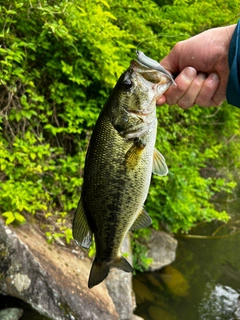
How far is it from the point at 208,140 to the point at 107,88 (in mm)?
2555

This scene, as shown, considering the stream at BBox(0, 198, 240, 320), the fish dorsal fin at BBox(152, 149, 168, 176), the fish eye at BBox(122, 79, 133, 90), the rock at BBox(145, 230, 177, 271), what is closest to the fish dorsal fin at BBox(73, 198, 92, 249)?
the fish dorsal fin at BBox(152, 149, 168, 176)

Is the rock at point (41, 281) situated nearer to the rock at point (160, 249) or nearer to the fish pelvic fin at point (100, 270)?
the fish pelvic fin at point (100, 270)

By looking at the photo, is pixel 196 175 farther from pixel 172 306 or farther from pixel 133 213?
pixel 133 213

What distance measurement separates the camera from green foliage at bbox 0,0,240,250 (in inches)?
147

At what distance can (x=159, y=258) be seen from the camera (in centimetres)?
644

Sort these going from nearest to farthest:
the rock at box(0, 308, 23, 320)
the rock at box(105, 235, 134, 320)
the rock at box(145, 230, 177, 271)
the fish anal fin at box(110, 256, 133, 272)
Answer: the fish anal fin at box(110, 256, 133, 272)
the rock at box(0, 308, 23, 320)
the rock at box(105, 235, 134, 320)
the rock at box(145, 230, 177, 271)

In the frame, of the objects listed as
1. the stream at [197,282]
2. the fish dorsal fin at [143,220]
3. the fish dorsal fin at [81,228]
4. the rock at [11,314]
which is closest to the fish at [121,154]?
the fish dorsal fin at [81,228]

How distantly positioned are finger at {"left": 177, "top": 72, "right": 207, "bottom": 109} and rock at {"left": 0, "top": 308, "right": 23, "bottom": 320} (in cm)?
287

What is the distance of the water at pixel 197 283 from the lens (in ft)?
19.1

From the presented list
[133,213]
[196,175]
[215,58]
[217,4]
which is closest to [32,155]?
[133,213]

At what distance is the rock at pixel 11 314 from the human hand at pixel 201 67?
9.20ft

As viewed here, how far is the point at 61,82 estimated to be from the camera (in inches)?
171

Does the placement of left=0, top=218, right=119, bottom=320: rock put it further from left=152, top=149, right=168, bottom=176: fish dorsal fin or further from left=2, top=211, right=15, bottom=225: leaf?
left=152, top=149, right=168, bottom=176: fish dorsal fin

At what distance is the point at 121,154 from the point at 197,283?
5501 mm
